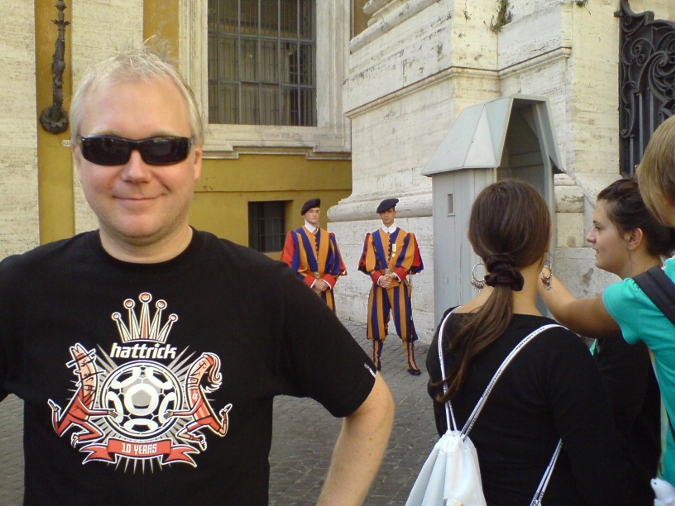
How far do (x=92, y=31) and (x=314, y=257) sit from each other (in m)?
6.18

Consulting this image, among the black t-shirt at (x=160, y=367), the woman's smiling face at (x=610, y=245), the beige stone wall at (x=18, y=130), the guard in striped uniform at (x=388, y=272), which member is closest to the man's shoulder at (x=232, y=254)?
the black t-shirt at (x=160, y=367)

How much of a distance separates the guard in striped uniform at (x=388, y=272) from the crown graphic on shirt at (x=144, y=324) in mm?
6371

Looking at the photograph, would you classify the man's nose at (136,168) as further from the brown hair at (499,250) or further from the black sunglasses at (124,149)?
the brown hair at (499,250)

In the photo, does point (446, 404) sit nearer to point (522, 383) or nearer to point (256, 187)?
point (522, 383)

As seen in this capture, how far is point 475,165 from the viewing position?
5.58m

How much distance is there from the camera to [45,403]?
1528 millimetres

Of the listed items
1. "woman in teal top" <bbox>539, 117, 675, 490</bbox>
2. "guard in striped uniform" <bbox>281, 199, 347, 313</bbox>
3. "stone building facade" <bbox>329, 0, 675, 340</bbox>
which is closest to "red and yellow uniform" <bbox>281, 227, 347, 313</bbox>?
"guard in striped uniform" <bbox>281, 199, 347, 313</bbox>

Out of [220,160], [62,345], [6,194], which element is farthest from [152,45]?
[220,160]

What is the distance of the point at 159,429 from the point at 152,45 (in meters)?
0.89

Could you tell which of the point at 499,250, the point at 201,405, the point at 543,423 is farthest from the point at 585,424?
the point at 201,405

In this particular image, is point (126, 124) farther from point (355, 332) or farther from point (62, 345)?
point (355, 332)

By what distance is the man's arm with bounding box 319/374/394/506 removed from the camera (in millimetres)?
1584

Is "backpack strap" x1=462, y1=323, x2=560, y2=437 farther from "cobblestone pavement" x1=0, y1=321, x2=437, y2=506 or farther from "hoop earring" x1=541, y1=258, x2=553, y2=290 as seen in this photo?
"cobblestone pavement" x1=0, y1=321, x2=437, y2=506

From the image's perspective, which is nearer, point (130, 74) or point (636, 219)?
point (130, 74)
